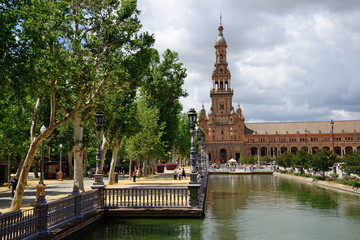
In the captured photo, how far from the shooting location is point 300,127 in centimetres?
13525

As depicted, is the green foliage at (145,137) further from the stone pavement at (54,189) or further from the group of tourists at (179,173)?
the stone pavement at (54,189)

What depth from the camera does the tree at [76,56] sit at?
43.8 ft

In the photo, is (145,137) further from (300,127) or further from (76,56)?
(300,127)

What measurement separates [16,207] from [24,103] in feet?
18.2

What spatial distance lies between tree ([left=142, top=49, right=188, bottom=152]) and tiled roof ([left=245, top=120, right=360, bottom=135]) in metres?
91.5

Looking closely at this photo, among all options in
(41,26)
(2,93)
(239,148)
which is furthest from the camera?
(239,148)

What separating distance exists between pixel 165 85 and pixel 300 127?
104827mm

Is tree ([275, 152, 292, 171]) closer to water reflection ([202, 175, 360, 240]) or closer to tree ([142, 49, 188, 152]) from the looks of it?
tree ([142, 49, 188, 152])

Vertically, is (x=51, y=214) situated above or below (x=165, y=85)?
below

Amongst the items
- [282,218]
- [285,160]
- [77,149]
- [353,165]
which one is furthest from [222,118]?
[282,218]

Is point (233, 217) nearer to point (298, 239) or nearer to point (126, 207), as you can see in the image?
point (298, 239)

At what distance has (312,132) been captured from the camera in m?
132

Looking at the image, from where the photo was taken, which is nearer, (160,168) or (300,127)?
(160,168)

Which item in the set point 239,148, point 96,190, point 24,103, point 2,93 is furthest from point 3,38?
point 239,148
